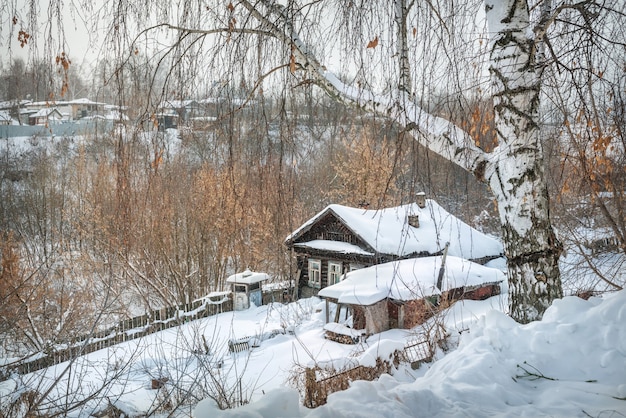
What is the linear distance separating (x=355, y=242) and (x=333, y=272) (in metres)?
1.94

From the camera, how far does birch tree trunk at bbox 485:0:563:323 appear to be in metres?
2.92

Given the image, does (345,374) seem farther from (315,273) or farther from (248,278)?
(315,273)

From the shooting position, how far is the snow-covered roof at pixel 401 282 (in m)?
12.6

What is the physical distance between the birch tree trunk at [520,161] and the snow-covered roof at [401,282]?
876 cm

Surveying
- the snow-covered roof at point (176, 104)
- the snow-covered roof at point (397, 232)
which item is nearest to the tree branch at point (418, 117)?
the snow-covered roof at point (176, 104)

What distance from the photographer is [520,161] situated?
298 centimetres

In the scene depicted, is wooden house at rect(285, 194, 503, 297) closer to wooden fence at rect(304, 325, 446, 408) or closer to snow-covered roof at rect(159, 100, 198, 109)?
wooden fence at rect(304, 325, 446, 408)

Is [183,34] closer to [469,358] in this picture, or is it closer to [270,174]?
[270,174]

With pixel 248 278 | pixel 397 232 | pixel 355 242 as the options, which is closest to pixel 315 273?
pixel 355 242

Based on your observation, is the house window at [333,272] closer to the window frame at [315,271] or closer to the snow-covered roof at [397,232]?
the window frame at [315,271]

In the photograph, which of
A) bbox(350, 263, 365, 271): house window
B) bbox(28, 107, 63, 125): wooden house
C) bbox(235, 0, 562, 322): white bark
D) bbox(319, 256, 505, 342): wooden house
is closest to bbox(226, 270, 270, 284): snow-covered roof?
bbox(350, 263, 365, 271): house window

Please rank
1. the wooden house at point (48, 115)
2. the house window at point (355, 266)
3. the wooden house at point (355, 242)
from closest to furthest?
the wooden house at point (48, 115), the wooden house at point (355, 242), the house window at point (355, 266)

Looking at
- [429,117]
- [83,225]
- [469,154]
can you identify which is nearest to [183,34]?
[429,117]

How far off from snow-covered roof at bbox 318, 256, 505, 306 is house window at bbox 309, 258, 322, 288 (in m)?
4.08
